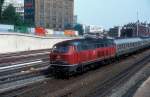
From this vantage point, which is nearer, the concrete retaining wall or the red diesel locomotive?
the red diesel locomotive

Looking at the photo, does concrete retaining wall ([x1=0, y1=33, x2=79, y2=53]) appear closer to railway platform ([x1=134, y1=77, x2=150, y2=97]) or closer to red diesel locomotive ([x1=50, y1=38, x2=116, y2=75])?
red diesel locomotive ([x1=50, y1=38, x2=116, y2=75])

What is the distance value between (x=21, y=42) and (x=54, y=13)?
428 ft

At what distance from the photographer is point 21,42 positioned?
56.8 meters

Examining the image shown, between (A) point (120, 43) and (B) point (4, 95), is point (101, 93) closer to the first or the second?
(B) point (4, 95)

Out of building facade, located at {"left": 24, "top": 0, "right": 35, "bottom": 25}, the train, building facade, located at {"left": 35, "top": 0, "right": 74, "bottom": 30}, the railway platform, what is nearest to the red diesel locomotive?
the train

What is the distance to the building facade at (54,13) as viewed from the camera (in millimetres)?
173125

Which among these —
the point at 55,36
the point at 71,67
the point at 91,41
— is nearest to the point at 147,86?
the point at 71,67

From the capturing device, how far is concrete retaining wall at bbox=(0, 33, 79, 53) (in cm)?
5203

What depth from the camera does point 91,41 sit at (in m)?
33.1

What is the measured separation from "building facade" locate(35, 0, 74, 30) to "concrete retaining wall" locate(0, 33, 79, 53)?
10172 centimetres

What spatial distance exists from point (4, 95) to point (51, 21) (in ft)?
533

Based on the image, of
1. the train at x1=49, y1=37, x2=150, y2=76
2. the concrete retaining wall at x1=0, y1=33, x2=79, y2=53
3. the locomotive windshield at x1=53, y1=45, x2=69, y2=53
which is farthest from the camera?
the concrete retaining wall at x1=0, y1=33, x2=79, y2=53

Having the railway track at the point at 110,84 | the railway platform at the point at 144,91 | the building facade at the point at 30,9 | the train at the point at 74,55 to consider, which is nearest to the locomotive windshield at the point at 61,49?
the train at the point at 74,55

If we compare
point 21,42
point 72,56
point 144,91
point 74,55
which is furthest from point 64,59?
point 21,42
